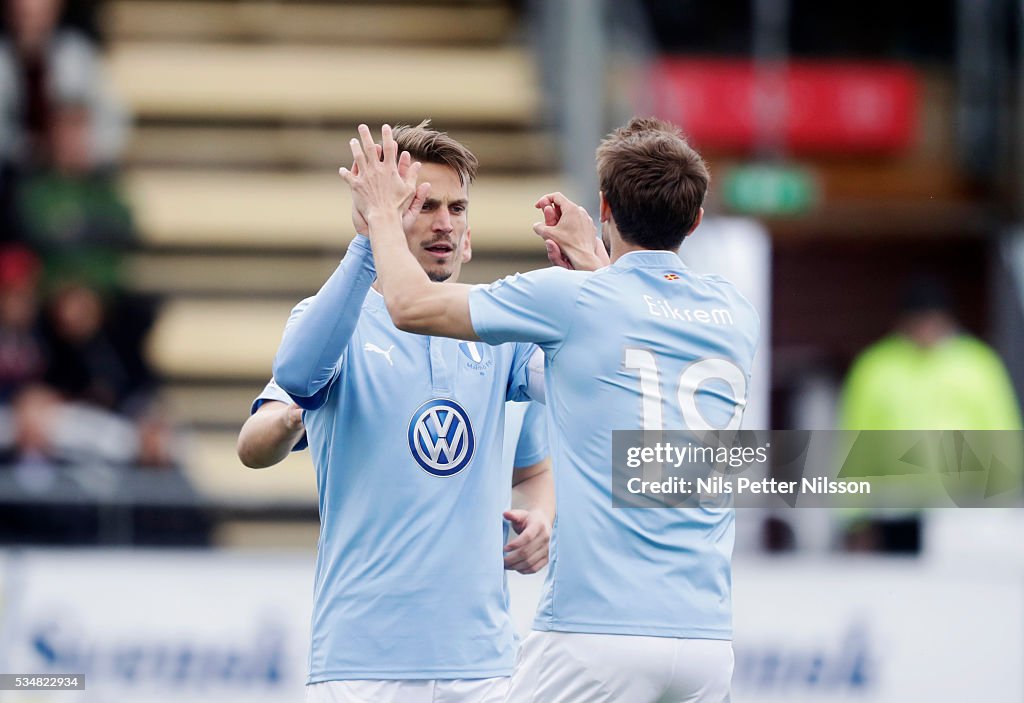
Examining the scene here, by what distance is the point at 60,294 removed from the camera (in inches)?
368

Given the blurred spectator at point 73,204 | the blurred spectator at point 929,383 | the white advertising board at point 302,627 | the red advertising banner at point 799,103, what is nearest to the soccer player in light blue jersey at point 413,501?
the white advertising board at point 302,627

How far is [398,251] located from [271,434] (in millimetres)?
622

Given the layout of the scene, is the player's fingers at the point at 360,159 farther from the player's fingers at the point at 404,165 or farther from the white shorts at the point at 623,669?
the white shorts at the point at 623,669

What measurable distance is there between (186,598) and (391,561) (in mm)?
3754

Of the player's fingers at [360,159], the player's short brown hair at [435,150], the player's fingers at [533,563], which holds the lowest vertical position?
the player's fingers at [533,563]

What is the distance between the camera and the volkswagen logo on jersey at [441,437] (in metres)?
3.78

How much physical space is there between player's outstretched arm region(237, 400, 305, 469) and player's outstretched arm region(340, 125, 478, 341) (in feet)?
1.64

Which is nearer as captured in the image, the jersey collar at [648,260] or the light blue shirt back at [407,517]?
the jersey collar at [648,260]

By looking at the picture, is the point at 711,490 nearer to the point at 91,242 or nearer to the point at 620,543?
the point at 620,543

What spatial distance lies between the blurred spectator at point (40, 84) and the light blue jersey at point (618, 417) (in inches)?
299

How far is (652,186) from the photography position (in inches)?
136

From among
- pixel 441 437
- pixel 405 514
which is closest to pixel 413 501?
pixel 405 514

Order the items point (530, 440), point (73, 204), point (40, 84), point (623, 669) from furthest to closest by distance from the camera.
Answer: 1. point (40, 84)
2. point (73, 204)
3. point (530, 440)
4. point (623, 669)

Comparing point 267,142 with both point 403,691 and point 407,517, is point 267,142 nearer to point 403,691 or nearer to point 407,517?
point 407,517
